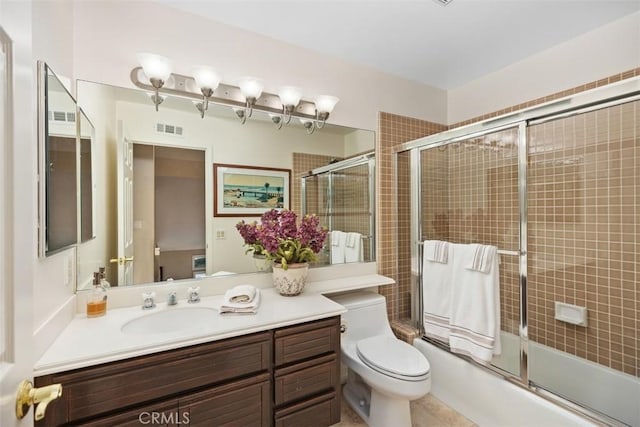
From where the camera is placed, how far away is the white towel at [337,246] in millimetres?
2200

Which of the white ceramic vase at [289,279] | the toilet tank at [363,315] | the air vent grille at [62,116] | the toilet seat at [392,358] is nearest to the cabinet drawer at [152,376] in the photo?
the white ceramic vase at [289,279]

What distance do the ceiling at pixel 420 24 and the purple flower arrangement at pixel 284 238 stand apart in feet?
4.00

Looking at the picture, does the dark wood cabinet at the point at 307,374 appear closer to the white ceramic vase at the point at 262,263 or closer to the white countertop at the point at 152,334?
the white countertop at the point at 152,334

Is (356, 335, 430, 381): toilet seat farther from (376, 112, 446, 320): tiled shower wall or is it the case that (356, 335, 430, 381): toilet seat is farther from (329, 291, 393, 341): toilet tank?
(376, 112, 446, 320): tiled shower wall

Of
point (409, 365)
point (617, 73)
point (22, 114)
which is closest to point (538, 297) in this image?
point (409, 365)

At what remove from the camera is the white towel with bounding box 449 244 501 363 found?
169 cm

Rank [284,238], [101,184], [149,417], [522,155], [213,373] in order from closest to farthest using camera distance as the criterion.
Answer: [149,417] → [213,373] → [101,184] → [522,155] → [284,238]

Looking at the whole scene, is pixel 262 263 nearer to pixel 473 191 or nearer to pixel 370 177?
pixel 370 177

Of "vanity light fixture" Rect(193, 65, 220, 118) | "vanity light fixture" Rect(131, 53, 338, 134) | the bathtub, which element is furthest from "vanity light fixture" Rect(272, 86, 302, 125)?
the bathtub

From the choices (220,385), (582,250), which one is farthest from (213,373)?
(582,250)

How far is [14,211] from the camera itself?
0.53 metres

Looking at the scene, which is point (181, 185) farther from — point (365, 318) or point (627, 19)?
point (627, 19)

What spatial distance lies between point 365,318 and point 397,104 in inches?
71.3

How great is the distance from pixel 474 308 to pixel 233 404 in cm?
146
